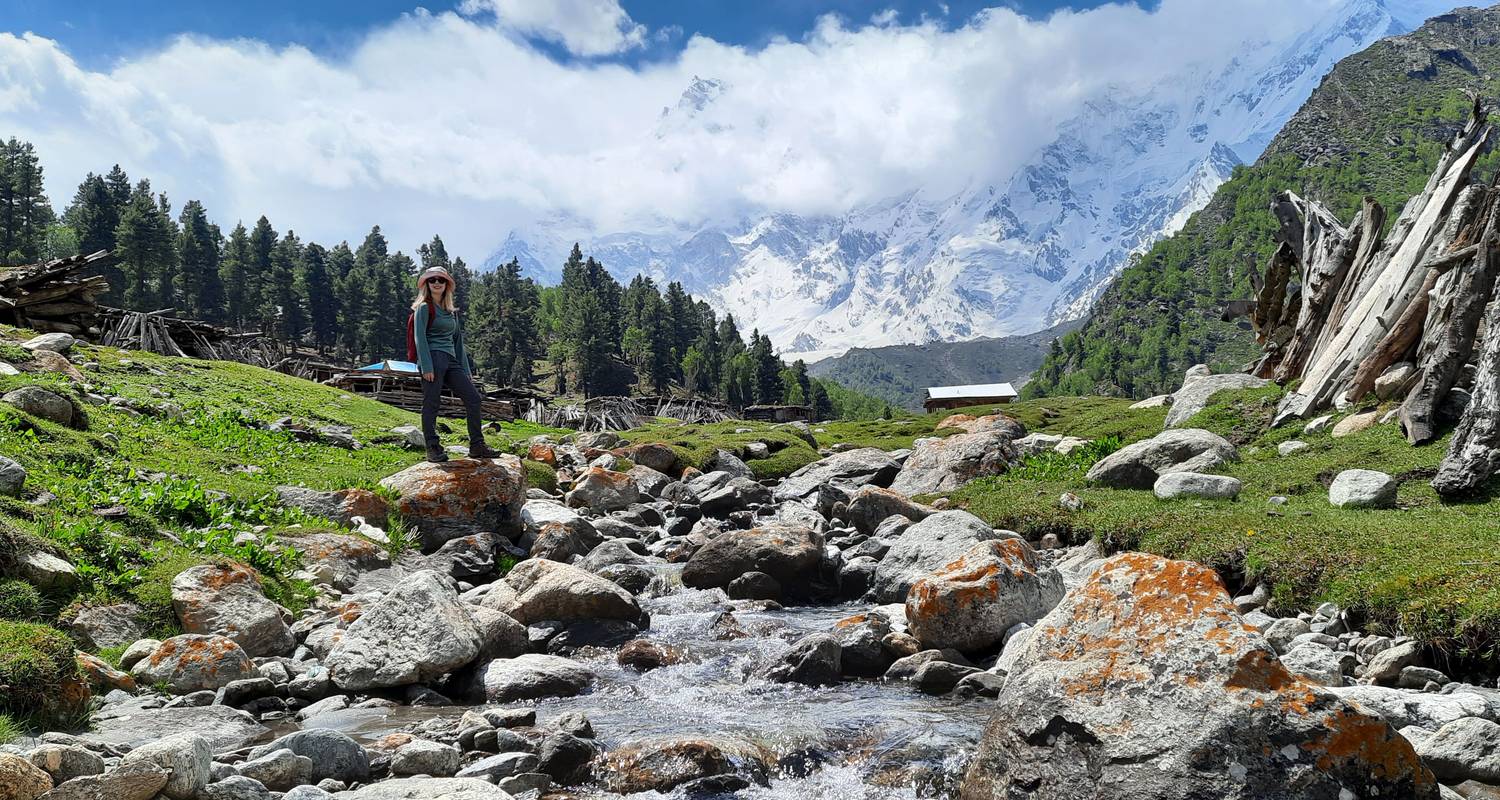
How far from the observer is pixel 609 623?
1303 centimetres

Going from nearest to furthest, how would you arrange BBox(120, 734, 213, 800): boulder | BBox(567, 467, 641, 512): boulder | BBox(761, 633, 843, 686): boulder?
BBox(120, 734, 213, 800): boulder → BBox(761, 633, 843, 686): boulder → BBox(567, 467, 641, 512): boulder

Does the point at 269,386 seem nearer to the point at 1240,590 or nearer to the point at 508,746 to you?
the point at 508,746

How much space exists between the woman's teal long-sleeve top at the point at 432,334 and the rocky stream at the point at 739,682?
2.70 metres

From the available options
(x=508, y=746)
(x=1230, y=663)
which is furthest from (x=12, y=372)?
(x=1230, y=663)

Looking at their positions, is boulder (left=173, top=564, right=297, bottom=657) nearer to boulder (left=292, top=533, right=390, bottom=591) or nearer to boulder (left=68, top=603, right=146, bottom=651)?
boulder (left=68, top=603, right=146, bottom=651)

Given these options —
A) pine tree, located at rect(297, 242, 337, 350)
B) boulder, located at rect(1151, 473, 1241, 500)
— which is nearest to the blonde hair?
boulder, located at rect(1151, 473, 1241, 500)

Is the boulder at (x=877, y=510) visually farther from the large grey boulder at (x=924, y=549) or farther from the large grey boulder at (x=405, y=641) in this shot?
the large grey boulder at (x=405, y=641)

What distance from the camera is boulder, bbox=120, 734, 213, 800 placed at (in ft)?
19.0

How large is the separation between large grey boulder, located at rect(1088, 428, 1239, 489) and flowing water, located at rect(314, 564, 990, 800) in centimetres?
1211

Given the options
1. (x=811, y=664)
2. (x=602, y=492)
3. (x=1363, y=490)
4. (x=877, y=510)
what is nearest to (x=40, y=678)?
(x=811, y=664)

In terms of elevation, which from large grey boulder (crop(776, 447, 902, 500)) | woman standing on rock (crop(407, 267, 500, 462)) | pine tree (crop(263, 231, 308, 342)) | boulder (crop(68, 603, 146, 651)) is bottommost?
large grey boulder (crop(776, 447, 902, 500))

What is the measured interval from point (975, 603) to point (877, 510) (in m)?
9.73

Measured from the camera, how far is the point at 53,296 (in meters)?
35.3

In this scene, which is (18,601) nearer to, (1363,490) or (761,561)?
(761,561)
